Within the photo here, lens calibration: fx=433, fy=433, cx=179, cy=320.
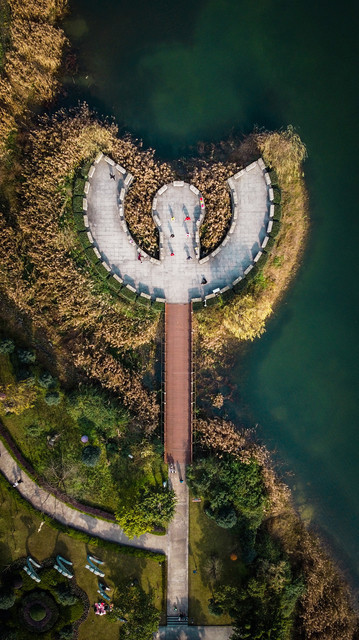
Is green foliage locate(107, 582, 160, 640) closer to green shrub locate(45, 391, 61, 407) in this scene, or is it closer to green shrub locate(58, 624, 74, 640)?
green shrub locate(58, 624, 74, 640)

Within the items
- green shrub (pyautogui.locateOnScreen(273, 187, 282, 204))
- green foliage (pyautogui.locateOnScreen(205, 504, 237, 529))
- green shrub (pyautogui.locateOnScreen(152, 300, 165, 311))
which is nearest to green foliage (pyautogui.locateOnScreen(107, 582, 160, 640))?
green foliage (pyautogui.locateOnScreen(205, 504, 237, 529))

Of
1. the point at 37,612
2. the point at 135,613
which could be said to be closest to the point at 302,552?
the point at 135,613

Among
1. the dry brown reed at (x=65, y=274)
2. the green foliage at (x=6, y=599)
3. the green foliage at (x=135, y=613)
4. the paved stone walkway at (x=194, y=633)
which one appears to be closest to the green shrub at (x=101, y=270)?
the dry brown reed at (x=65, y=274)

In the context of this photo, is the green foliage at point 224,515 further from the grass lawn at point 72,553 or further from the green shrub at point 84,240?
the green shrub at point 84,240

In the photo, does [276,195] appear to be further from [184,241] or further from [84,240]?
[84,240]

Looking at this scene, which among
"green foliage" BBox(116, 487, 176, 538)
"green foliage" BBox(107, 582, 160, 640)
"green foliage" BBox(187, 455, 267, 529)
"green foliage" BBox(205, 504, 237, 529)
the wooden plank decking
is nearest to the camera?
"green foliage" BBox(107, 582, 160, 640)

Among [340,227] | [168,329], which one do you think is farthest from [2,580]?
[340,227]
